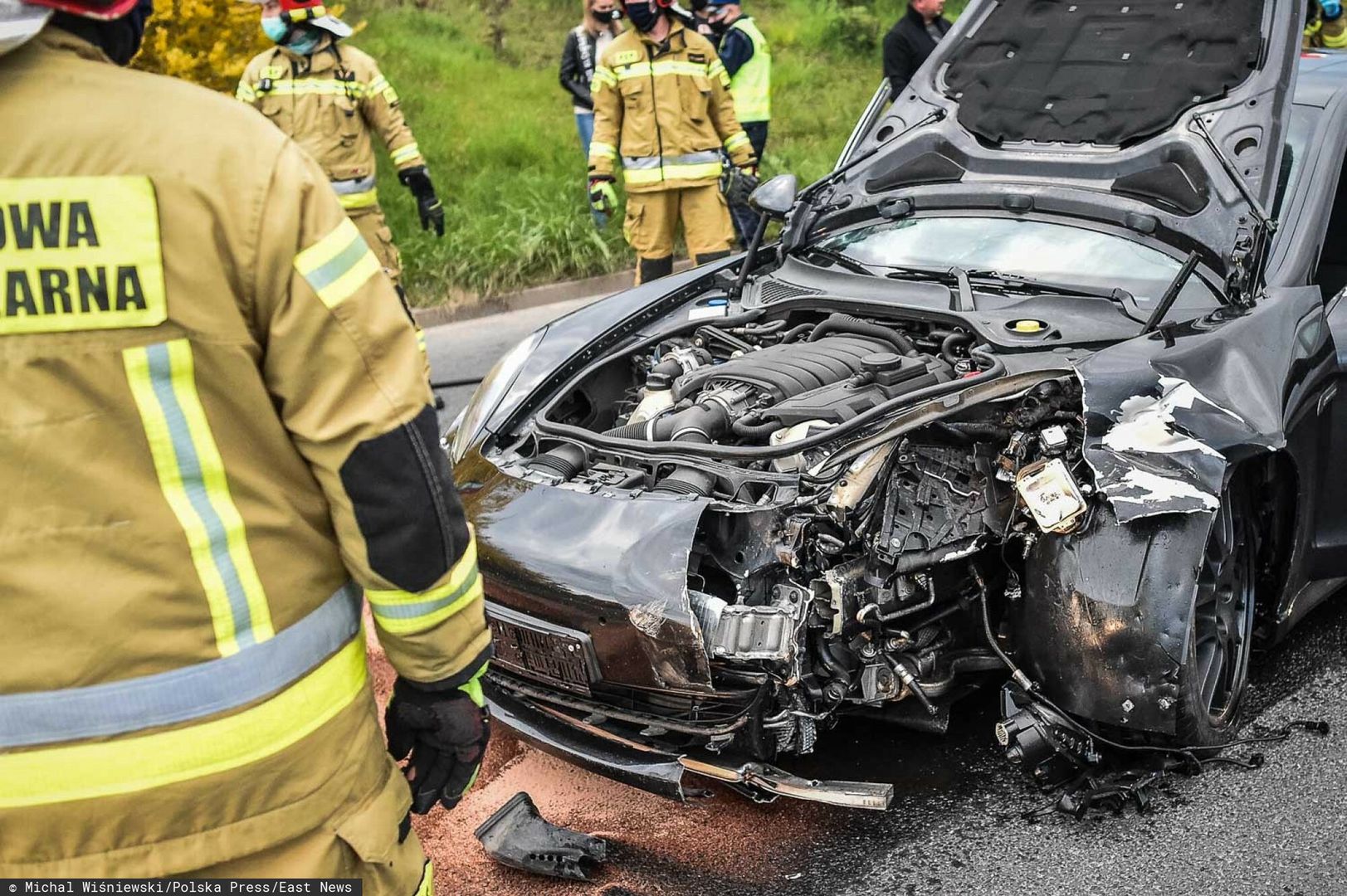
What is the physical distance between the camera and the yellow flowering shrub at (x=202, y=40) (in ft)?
27.5

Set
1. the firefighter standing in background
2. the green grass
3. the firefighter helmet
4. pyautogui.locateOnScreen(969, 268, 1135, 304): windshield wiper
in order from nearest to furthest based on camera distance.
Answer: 1. pyautogui.locateOnScreen(969, 268, 1135, 304): windshield wiper
2. the firefighter helmet
3. the firefighter standing in background
4. the green grass

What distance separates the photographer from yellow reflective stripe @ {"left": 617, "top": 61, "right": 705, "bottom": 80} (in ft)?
23.0

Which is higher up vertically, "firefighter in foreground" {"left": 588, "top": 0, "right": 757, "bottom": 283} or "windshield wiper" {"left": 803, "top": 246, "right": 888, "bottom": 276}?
"windshield wiper" {"left": 803, "top": 246, "right": 888, "bottom": 276}

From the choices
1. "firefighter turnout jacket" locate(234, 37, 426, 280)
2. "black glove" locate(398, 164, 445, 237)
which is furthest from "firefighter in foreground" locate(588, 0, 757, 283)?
"firefighter turnout jacket" locate(234, 37, 426, 280)

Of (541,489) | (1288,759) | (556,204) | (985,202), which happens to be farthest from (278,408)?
(556,204)

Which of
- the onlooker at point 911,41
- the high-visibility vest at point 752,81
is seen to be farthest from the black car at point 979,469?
the high-visibility vest at point 752,81

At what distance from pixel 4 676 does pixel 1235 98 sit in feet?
12.6

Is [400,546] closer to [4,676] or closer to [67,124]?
[4,676]

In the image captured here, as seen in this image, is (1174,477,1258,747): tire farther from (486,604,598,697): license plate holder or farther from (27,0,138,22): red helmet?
(27,0,138,22): red helmet

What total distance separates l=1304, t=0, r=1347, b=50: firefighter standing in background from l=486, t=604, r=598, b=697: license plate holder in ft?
24.1

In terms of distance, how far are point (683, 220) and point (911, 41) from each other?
2172 millimetres

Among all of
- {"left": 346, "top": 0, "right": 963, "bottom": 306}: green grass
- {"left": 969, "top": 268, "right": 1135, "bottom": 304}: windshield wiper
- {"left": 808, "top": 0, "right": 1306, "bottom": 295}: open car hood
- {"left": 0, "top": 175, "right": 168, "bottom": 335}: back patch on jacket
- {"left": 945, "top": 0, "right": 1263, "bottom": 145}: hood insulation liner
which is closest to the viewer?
{"left": 0, "top": 175, "right": 168, "bottom": 335}: back patch on jacket

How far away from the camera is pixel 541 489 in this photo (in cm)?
333

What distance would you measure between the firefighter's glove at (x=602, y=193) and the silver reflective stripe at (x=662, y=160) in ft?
0.56
